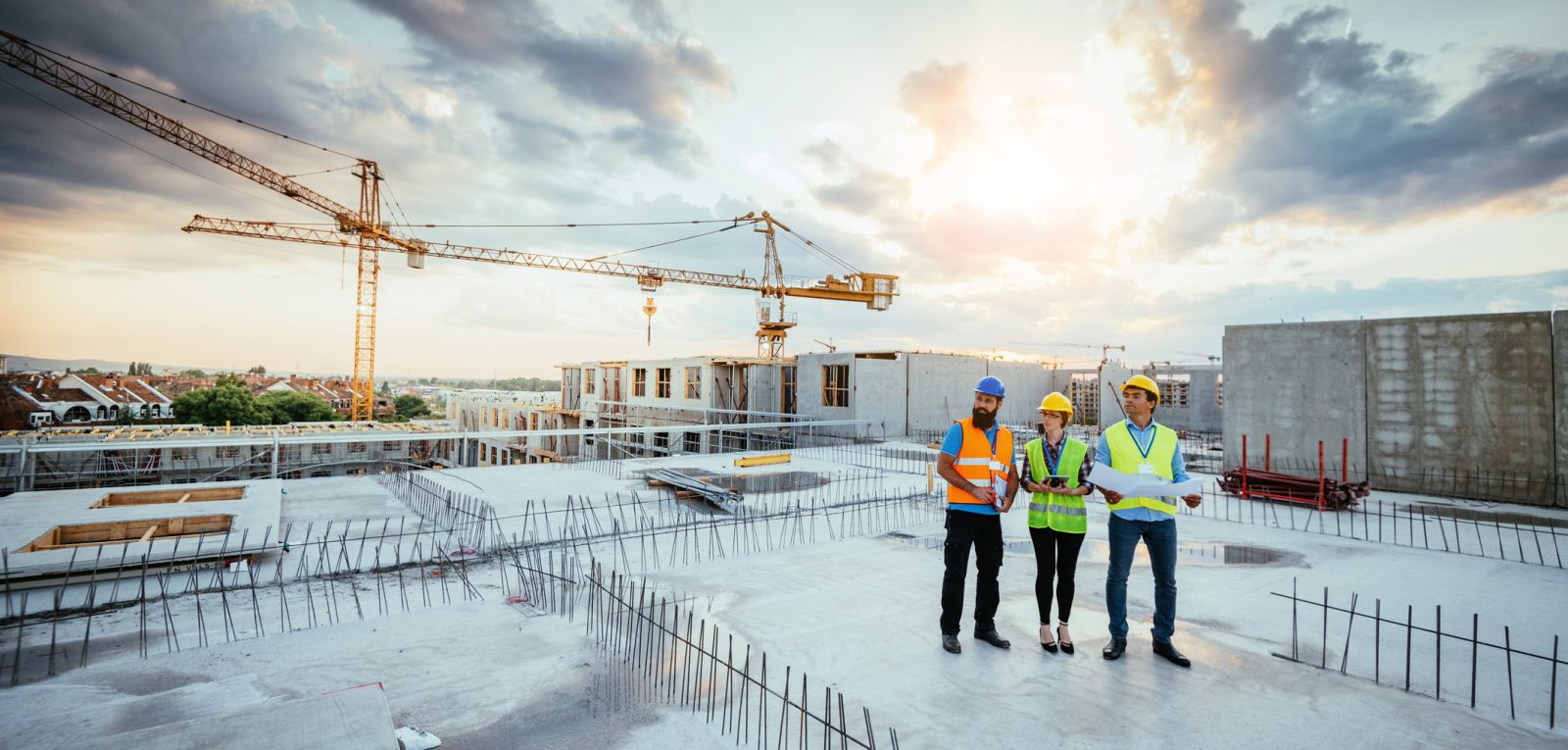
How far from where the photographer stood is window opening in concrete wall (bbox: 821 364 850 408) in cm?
2655

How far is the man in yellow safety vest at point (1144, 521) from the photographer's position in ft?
14.7

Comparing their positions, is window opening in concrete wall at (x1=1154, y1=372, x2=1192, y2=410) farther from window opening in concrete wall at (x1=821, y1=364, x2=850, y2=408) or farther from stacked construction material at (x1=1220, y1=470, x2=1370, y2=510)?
stacked construction material at (x1=1220, y1=470, x2=1370, y2=510)

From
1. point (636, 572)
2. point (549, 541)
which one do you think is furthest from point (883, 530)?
point (549, 541)

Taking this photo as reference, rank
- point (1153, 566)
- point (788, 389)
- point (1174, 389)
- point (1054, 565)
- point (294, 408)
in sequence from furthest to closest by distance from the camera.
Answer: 1. point (294, 408)
2. point (1174, 389)
3. point (788, 389)
4. point (1054, 565)
5. point (1153, 566)

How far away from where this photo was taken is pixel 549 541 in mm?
7668

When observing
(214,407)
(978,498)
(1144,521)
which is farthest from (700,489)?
(214,407)

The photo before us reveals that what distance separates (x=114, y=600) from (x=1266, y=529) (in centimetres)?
1342

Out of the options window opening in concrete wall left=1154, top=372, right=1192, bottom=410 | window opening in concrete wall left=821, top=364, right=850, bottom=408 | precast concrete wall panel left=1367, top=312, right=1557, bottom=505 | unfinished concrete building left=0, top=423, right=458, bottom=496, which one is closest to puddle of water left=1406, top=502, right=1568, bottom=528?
precast concrete wall panel left=1367, top=312, right=1557, bottom=505

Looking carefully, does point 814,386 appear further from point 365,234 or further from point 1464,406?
point 365,234

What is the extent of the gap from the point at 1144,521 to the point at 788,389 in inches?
1057

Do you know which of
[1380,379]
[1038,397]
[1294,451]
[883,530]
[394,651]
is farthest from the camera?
[1038,397]

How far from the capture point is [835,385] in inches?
1066

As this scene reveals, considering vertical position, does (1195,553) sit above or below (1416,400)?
below

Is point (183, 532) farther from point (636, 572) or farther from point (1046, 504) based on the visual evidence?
point (1046, 504)
